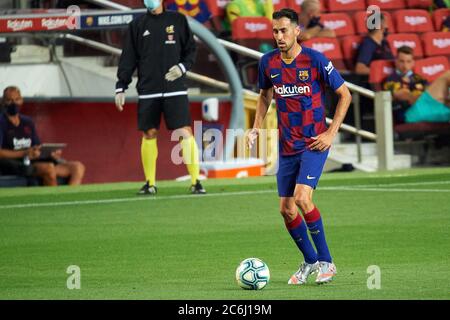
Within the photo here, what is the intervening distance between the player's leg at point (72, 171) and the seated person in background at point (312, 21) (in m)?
4.34

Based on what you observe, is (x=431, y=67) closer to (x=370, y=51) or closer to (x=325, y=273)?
(x=370, y=51)

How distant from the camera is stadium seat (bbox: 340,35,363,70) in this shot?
21969mm

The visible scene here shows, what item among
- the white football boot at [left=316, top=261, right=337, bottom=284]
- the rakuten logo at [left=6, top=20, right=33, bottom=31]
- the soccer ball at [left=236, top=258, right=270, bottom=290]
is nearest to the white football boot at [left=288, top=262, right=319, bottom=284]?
the white football boot at [left=316, top=261, right=337, bottom=284]

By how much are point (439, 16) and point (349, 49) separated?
2720 millimetres

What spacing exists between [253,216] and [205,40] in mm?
5042

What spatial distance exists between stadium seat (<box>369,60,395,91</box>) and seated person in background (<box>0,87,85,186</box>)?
5.48 m

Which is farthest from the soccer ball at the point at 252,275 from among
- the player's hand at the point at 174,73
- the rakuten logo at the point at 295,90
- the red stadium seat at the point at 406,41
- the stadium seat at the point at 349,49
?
the red stadium seat at the point at 406,41

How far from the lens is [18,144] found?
18.8 m

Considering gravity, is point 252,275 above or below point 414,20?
below

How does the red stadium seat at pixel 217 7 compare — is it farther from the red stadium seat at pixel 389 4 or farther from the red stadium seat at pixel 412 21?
the red stadium seat at pixel 412 21

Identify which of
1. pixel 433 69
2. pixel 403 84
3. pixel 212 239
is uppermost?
pixel 433 69

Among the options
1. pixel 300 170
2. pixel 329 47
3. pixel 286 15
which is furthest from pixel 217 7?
pixel 300 170

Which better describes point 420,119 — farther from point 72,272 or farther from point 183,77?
point 72,272

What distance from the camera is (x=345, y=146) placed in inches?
841
